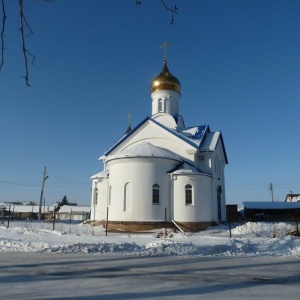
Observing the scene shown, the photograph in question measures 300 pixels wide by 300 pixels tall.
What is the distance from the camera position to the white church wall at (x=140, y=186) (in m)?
19.6

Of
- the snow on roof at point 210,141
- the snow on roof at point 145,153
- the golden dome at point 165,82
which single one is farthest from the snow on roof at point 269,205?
the snow on roof at point 145,153

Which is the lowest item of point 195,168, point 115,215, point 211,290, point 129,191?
point 211,290

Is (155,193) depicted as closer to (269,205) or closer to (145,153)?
(145,153)

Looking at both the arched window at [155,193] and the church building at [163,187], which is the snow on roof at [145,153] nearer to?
the church building at [163,187]

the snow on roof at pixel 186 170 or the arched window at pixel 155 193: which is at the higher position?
the snow on roof at pixel 186 170

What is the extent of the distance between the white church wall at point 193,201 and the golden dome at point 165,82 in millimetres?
9500

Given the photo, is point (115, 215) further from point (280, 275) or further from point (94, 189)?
point (280, 275)

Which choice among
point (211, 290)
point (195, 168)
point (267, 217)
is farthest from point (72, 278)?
point (267, 217)

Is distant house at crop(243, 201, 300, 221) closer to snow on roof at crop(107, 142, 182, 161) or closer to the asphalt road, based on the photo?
snow on roof at crop(107, 142, 182, 161)

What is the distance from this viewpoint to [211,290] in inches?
209

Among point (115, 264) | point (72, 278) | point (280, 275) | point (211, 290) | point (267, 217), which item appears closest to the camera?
point (211, 290)

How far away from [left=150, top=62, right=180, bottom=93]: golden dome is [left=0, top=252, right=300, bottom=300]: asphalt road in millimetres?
19364

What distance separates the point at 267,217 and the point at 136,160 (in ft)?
66.2

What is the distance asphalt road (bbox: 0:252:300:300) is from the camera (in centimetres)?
504
